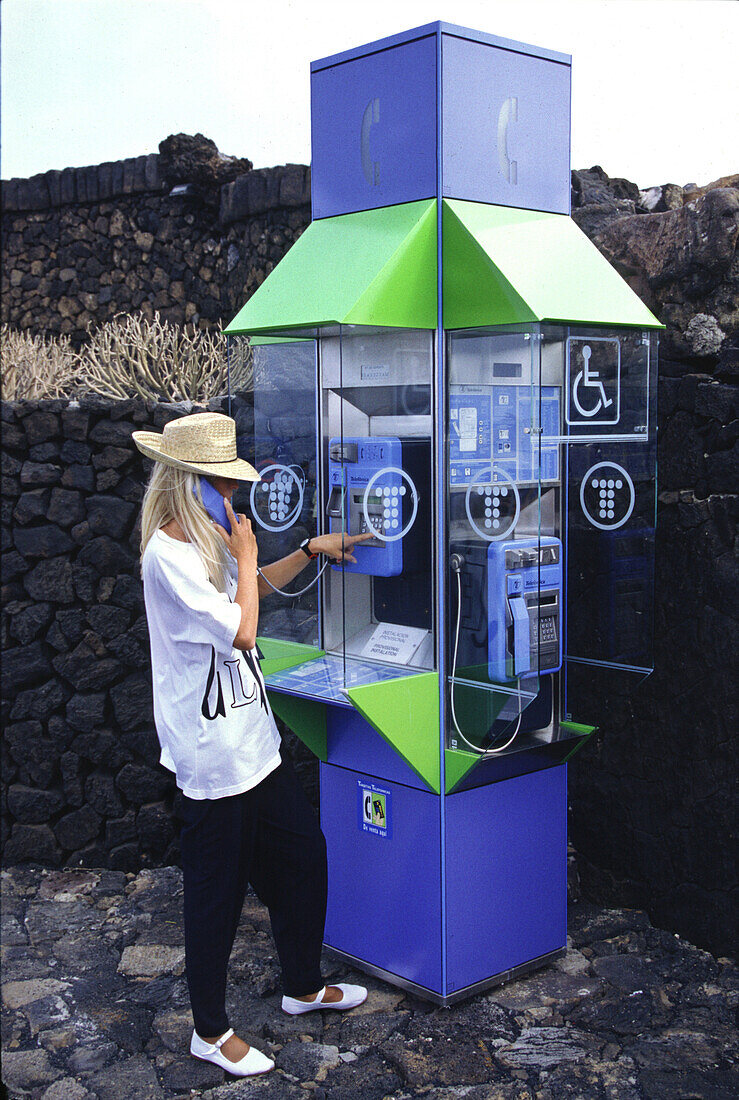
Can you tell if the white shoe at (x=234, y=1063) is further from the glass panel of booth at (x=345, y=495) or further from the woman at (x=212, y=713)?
the glass panel of booth at (x=345, y=495)

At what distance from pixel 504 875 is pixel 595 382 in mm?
1656

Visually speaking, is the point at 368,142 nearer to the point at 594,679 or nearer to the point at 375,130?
the point at 375,130

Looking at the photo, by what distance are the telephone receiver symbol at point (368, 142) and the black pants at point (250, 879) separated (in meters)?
1.83

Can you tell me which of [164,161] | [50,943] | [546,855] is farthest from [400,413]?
[164,161]

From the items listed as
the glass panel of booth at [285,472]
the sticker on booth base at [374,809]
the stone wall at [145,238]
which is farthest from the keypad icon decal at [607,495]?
the stone wall at [145,238]

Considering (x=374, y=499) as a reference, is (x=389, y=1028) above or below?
below

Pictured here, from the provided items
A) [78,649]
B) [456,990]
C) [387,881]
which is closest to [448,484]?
[387,881]

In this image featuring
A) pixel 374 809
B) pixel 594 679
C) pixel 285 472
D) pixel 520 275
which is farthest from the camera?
pixel 594 679

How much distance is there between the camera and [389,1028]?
11.4 feet

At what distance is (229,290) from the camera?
9.10 metres

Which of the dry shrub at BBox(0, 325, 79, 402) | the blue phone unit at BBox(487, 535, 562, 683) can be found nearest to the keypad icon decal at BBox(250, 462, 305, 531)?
the blue phone unit at BBox(487, 535, 562, 683)

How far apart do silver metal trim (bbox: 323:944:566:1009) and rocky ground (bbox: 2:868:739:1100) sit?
0.11 ft

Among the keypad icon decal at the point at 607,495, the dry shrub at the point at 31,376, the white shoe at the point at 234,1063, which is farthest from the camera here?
the dry shrub at the point at 31,376

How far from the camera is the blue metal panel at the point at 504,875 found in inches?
140
